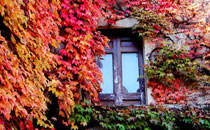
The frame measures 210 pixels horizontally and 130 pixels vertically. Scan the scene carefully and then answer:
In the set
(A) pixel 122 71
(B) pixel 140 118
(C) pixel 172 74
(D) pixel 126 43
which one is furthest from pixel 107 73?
(B) pixel 140 118

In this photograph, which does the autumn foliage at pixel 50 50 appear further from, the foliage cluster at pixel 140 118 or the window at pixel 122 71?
the window at pixel 122 71

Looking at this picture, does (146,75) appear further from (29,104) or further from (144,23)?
(29,104)

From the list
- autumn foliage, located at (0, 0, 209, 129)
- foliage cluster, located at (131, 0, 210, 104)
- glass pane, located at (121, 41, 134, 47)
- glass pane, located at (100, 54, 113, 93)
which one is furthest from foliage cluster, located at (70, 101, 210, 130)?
glass pane, located at (121, 41, 134, 47)

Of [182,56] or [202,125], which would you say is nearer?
[202,125]

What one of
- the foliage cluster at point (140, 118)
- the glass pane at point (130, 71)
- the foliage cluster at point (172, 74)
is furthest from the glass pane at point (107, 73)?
the foliage cluster at point (140, 118)

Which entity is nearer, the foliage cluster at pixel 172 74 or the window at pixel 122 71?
the foliage cluster at pixel 172 74

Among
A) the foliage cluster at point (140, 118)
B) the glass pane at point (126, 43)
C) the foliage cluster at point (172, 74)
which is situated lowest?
the foliage cluster at point (140, 118)

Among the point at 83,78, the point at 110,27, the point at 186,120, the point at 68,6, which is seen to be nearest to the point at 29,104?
the point at 83,78

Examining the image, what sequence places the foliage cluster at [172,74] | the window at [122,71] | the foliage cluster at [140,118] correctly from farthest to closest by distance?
the window at [122,71]
the foliage cluster at [172,74]
the foliage cluster at [140,118]

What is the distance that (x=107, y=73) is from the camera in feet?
17.9

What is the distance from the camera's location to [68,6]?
455cm

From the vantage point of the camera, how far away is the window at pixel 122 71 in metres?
5.29

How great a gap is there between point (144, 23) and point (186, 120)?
2.25 metres

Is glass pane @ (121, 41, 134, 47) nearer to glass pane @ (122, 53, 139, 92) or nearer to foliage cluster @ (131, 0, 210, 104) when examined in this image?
glass pane @ (122, 53, 139, 92)
